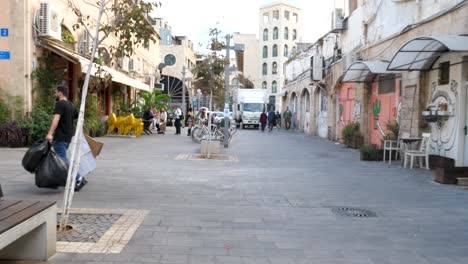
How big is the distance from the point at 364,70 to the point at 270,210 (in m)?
11.4

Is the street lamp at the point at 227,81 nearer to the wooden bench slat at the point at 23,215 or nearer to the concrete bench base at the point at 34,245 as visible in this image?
the wooden bench slat at the point at 23,215

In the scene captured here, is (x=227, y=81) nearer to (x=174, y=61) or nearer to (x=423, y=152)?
(x=423, y=152)

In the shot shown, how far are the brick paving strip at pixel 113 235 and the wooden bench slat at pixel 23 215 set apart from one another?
0.51m

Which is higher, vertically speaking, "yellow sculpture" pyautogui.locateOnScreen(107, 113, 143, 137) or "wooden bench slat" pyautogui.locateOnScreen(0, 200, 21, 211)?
"yellow sculpture" pyautogui.locateOnScreen(107, 113, 143, 137)

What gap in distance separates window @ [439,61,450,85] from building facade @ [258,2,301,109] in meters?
76.2

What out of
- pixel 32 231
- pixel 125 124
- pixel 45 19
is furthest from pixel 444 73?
pixel 125 124

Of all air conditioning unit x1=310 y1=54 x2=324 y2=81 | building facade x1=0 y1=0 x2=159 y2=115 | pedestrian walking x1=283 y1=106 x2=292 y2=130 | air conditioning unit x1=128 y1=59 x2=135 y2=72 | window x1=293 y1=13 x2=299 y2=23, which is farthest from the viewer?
window x1=293 y1=13 x2=299 y2=23

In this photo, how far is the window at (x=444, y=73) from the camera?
11.9m

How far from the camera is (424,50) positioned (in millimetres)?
11594

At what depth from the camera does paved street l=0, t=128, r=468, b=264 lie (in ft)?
16.0

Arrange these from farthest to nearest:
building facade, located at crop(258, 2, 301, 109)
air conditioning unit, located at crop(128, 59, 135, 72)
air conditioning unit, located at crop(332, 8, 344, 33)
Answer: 1. building facade, located at crop(258, 2, 301, 109)
2. air conditioning unit, located at crop(128, 59, 135, 72)
3. air conditioning unit, located at crop(332, 8, 344, 33)

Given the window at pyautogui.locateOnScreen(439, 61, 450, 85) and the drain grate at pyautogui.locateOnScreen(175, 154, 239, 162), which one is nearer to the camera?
the window at pyautogui.locateOnScreen(439, 61, 450, 85)

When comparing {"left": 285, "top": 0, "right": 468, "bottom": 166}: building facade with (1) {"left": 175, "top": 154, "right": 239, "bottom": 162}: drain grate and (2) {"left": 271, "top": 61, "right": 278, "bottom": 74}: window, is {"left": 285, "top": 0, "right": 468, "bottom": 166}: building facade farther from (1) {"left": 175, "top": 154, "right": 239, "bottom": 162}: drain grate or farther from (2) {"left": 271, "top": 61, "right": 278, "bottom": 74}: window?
(2) {"left": 271, "top": 61, "right": 278, "bottom": 74}: window

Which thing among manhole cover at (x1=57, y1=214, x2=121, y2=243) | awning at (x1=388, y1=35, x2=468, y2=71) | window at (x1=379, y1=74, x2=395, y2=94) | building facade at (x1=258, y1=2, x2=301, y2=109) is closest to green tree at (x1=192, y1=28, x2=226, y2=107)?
window at (x1=379, y1=74, x2=395, y2=94)
